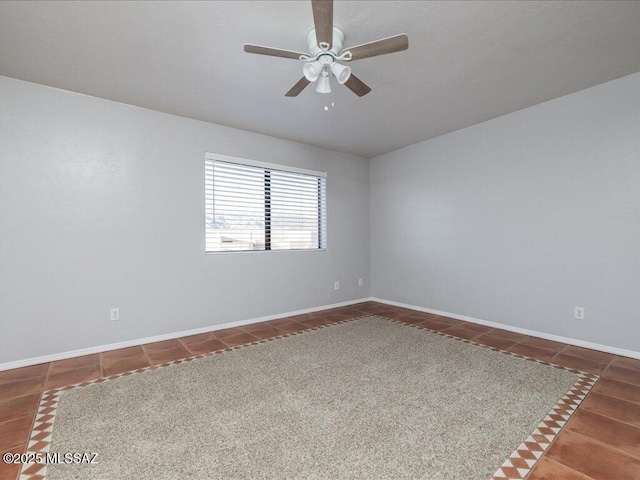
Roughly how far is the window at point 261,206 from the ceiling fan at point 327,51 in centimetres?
197

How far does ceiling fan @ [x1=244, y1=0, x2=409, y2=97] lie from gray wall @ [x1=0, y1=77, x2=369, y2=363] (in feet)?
6.46

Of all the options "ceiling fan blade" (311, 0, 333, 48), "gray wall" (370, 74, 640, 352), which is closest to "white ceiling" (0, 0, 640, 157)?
"ceiling fan blade" (311, 0, 333, 48)

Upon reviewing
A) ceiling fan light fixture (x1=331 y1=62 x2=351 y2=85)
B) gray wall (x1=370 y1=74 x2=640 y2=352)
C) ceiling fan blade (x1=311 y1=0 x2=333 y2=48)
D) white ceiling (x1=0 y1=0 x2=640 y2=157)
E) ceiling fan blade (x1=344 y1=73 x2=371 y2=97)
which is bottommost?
gray wall (x1=370 y1=74 x2=640 y2=352)

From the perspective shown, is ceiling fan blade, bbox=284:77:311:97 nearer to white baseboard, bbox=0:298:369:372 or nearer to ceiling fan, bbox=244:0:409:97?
ceiling fan, bbox=244:0:409:97

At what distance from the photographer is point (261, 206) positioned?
4.29m

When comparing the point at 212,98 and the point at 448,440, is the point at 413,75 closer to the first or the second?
the point at 212,98

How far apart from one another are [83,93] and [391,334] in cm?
424

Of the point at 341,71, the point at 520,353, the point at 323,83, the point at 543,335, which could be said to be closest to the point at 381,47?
the point at 341,71

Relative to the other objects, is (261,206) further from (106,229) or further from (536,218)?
(536,218)

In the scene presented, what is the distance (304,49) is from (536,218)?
10.3 feet

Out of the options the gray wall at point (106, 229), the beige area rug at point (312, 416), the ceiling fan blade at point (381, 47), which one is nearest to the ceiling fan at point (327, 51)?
the ceiling fan blade at point (381, 47)

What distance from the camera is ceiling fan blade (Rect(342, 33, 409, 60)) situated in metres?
1.82

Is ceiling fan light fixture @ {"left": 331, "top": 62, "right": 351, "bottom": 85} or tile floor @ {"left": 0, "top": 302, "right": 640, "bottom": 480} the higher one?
ceiling fan light fixture @ {"left": 331, "top": 62, "right": 351, "bottom": 85}

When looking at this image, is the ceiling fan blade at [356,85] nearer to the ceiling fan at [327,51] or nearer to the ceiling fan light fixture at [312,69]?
the ceiling fan at [327,51]
